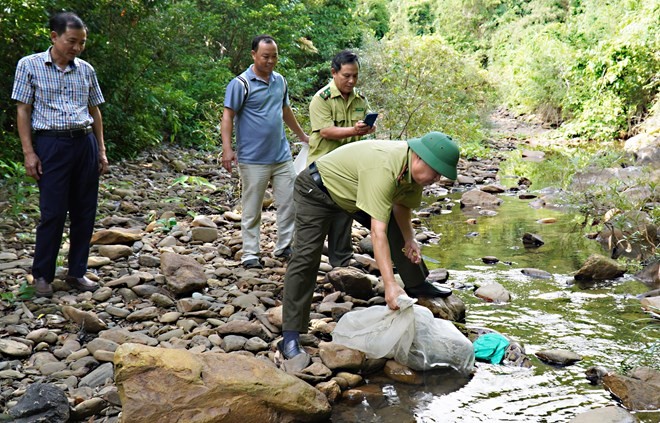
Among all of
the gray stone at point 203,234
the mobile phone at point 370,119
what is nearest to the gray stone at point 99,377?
the mobile phone at point 370,119

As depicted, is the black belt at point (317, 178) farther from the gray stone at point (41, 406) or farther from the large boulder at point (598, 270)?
the large boulder at point (598, 270)

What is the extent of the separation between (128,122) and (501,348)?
706cm

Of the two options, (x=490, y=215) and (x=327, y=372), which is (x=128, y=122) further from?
(x=327, y=372)

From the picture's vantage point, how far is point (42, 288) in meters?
4.32

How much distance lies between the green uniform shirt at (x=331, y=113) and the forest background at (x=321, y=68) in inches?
148

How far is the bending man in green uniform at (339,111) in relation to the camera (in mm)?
4781

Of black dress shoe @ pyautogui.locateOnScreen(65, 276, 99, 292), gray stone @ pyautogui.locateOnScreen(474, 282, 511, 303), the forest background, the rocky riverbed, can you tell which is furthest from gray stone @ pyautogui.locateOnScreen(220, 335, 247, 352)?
the forest background

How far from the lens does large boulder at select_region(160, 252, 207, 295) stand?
4.58m

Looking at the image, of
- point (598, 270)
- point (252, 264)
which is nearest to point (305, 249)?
point (252, 264)

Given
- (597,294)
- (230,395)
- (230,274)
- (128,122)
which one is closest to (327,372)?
(230,395)

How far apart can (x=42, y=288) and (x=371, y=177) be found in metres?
2.39

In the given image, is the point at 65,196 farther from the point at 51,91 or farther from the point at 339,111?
the point at 339,111

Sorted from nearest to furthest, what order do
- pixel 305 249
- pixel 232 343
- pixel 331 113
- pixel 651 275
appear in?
pixel 305 249 → pixel 232 343 → pixel 331 113 → pixel 651 275

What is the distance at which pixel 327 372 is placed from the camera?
3.71m
